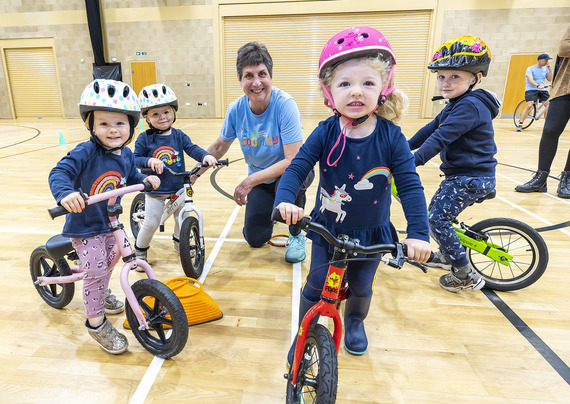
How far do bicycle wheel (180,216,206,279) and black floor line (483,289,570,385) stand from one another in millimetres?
2244

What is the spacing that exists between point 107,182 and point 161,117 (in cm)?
99

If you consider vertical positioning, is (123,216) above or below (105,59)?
below

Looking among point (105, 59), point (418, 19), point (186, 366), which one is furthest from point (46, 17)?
point (186, 366)

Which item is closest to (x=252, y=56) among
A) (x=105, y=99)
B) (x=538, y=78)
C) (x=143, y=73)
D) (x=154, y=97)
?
(x=154, y=97)

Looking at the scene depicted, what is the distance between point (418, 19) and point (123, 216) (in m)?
13.5

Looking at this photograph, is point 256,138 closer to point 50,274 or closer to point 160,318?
point 160,318

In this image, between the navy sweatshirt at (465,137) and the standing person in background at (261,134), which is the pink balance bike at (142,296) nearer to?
the standing person in background at (261,134)

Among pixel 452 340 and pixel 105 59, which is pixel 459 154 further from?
pixel 105 59

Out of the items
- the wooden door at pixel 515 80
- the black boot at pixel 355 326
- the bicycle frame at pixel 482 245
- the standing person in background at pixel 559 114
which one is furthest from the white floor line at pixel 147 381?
the wooden door at pixel 515 80

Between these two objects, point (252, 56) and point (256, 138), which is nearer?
point (252, 56)

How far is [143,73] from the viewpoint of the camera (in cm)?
1462

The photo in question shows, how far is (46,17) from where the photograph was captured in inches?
570

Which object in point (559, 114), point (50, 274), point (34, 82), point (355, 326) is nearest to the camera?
point (355, 326)

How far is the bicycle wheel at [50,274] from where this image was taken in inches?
87.3
